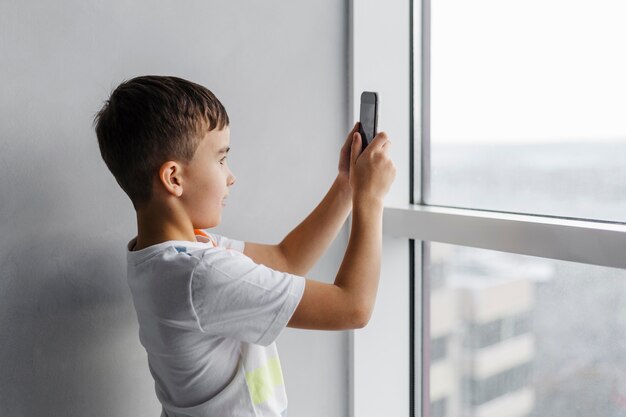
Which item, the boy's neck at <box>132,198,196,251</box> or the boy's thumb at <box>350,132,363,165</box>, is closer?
the boy's neck at <box>132,198,196,251</box>

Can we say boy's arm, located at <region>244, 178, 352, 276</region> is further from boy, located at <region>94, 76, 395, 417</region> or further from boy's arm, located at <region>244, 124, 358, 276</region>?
boy, located at <region>94, 76, 395, 417</region>

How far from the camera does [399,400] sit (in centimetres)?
127

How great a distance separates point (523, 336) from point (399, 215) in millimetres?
284

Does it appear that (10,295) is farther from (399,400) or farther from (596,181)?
(596,181)

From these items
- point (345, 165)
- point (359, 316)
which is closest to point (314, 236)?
point (345, 165)

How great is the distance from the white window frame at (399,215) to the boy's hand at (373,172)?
0.21 metres

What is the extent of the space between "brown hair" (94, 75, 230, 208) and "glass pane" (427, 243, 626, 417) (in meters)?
0.57

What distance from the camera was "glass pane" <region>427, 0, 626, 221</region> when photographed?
0.96 metres

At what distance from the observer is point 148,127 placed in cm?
82

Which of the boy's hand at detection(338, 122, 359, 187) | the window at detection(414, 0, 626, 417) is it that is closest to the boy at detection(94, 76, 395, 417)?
the boy's hand at detection(338, 122, 359, 187)

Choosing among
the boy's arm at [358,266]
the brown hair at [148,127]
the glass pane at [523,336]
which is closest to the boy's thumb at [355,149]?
the boy's arm at [358,266]

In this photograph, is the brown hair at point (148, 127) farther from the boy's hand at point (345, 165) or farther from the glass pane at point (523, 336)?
the glass pane at point (523, 336)

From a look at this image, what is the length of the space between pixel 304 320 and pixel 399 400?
0.54 metres

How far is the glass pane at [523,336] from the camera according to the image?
0.98 meters
